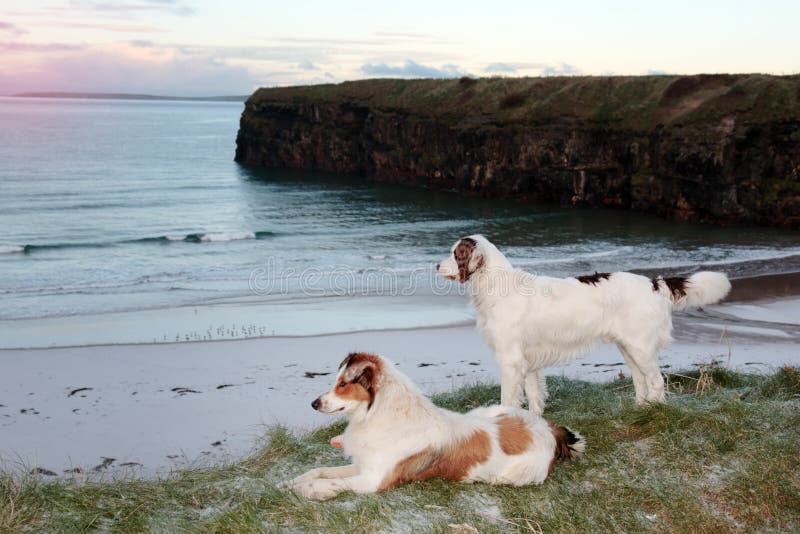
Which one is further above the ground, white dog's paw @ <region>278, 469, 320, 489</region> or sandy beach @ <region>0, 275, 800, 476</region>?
white dog's paw @ <region>278, 469, 320, 489</region>

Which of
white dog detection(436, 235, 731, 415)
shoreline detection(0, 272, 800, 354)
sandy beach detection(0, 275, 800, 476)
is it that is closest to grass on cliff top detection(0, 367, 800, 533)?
white dog detection(436, 235, 731, 415)

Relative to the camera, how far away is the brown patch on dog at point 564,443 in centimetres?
700

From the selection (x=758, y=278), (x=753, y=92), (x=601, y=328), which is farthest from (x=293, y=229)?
(x=601, y=328)

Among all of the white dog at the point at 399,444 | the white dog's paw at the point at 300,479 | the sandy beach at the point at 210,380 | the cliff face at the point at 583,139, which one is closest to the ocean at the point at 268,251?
the sandy beach at the point at 210,380

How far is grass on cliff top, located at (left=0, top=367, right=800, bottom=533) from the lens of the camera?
18.8ft

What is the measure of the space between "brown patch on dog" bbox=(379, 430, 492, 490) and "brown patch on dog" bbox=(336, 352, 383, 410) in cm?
61

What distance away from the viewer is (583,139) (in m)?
44.8

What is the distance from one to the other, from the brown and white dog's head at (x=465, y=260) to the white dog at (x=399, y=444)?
257 centimetres

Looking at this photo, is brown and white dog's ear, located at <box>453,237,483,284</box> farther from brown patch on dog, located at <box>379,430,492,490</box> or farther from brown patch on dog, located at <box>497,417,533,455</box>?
brown patch on dog, located at <box>379,430,492,490</box>

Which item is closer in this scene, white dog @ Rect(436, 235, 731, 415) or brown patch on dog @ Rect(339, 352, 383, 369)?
brown patch on dog @ Rect(339, 352, 383, 369)

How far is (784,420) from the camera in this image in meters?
7.71

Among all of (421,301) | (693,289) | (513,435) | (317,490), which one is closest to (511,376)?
(513,435)

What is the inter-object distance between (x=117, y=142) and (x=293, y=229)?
231ft

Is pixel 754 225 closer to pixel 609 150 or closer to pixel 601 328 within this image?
pixel 609 150
